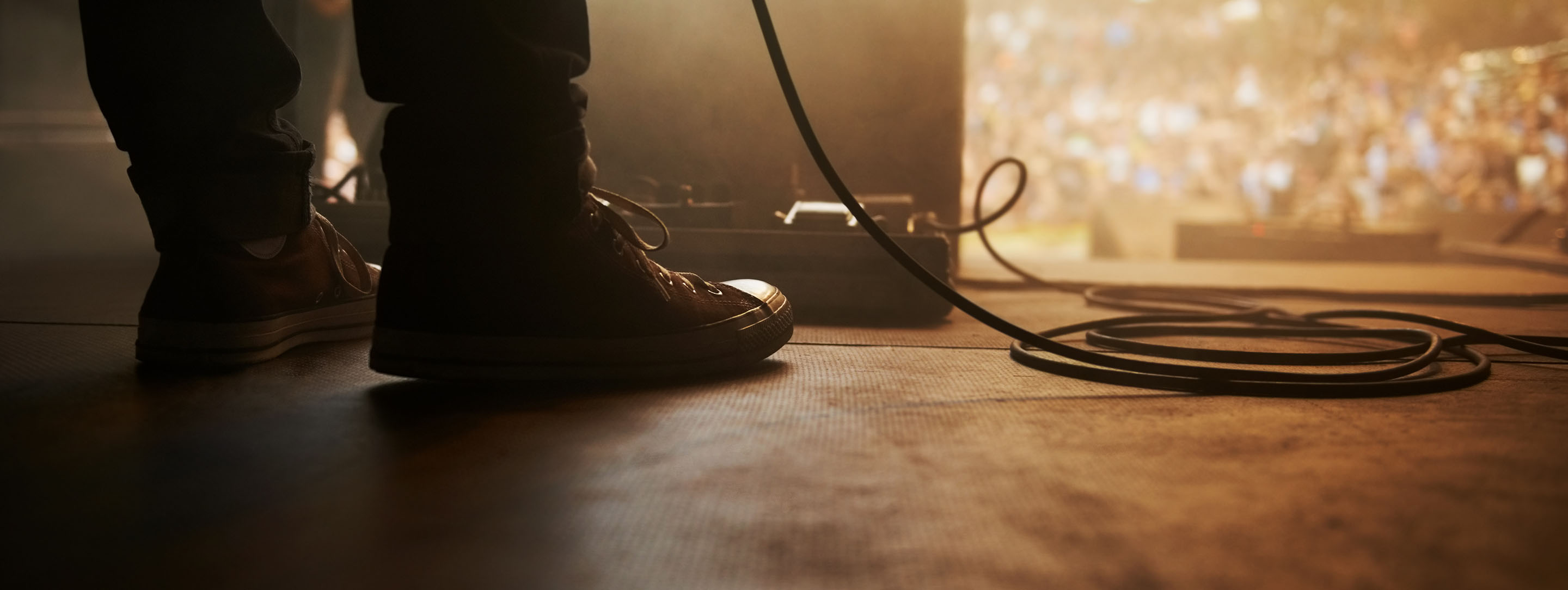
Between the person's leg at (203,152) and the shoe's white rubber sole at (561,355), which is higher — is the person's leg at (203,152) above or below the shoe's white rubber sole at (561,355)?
above

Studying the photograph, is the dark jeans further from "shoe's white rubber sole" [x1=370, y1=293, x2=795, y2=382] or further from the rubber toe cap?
the rubber toe cap

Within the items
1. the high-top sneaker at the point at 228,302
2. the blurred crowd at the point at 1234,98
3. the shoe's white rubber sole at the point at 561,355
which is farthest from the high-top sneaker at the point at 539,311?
the blurred crowd at the point at 1234,98

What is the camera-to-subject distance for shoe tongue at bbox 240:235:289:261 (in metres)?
0.78

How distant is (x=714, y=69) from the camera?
6.29 feet

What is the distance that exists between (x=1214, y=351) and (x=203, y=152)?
0.90 meters

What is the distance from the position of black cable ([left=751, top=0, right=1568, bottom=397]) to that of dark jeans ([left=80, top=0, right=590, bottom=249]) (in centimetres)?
19

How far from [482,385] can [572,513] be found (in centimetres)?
33

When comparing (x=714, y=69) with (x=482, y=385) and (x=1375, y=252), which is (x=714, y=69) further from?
(x=1375, y=252)

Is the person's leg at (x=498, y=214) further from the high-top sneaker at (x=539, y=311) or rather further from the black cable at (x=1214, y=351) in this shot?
the black cable at (x=1214, y=351)

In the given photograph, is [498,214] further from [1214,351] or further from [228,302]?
[1214,351]

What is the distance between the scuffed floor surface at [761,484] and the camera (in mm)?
393

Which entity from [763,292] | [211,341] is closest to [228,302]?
[211,341]

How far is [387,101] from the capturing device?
27.2 inches

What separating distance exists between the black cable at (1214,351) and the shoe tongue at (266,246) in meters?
0.46
